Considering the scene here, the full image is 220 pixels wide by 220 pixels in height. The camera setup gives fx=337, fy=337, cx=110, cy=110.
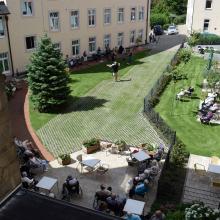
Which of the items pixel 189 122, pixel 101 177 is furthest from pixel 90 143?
pixel 189 122

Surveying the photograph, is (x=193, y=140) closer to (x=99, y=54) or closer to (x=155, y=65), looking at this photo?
(x=155, y=65)

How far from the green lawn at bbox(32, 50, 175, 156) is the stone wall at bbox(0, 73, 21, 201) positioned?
8.92 meters

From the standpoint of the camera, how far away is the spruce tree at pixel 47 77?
22734 millimetres

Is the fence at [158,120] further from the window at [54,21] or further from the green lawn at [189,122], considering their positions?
the window at [54,21]

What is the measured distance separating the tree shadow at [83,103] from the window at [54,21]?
10996 mm

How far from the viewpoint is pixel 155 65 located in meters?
35.5

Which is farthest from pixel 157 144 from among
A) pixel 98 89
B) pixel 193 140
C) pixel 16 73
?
pixel 16 73

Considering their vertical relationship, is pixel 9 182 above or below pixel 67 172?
above

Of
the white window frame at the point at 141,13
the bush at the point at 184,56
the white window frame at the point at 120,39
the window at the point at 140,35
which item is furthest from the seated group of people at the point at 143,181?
the white window frame at the point at 141,13

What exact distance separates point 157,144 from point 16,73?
1756 cm

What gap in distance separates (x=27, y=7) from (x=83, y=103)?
12086 mm

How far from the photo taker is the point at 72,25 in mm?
35438

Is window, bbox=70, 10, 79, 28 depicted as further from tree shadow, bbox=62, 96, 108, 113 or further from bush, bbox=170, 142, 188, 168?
bush, bbox=170, 142, 188, 168

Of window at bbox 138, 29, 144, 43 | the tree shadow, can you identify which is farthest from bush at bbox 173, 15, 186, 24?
the tree shadow
